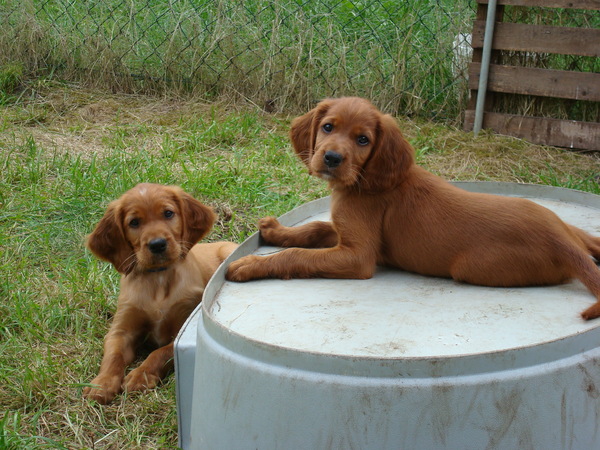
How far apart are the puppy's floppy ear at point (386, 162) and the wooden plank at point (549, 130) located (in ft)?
12.2

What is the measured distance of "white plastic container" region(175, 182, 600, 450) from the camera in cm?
227

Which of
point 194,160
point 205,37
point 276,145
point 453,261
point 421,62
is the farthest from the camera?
point 205,37

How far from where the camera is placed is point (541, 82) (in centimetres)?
641

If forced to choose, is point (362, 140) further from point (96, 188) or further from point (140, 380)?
point (96, 188)

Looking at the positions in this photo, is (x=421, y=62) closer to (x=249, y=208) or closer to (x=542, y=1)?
(x=542, y=1)

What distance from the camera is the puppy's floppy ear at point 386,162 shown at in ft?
10.3

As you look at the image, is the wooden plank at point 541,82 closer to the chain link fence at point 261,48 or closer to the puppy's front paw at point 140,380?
the chain link fence at point 261,48

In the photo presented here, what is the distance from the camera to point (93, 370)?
354cm

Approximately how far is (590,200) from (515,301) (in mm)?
1364

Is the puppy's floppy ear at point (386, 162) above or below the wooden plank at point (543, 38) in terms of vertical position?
below

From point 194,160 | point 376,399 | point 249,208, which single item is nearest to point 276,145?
point 194,160

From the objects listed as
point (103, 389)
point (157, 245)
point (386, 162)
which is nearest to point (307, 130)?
point (386, 162)


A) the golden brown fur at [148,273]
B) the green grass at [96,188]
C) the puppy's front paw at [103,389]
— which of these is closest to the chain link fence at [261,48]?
the green grass at [96,188]

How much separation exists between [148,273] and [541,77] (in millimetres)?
4126
